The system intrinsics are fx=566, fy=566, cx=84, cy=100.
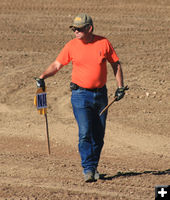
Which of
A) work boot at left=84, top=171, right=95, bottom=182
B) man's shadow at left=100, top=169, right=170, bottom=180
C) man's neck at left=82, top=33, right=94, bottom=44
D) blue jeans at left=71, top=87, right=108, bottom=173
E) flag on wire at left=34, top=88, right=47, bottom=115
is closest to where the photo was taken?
man's neck at left=82, top=33, right=94, bottom=44

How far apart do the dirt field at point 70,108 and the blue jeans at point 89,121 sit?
359 mm

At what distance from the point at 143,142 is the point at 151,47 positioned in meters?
8.15

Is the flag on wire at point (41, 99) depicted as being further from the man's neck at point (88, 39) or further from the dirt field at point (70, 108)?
the man's neck at point (88, 39)

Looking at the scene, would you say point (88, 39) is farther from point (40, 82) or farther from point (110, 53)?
point (40, 82)

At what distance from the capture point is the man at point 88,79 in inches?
282

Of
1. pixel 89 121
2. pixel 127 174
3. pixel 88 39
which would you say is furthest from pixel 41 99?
pixel 127 174

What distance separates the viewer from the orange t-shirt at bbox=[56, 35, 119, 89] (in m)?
Result: 7.17

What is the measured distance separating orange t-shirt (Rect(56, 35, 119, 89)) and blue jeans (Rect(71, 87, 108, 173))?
144 mm

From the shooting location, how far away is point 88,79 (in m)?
7.23

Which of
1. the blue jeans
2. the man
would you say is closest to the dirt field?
the blue jeans

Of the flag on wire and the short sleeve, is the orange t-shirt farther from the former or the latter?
the flag on wire

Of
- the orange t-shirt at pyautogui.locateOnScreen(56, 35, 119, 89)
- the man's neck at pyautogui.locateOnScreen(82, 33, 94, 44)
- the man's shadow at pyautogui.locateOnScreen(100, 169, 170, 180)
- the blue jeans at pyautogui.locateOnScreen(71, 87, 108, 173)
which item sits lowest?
the man's shadow at pyautogui.locateOnScreen(100, 169, 170, 180)

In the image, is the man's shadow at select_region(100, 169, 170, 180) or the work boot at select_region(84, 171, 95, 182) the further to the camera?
the man's shadow at select_region(100, 169, 170, 180)

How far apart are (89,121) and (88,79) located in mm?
548
